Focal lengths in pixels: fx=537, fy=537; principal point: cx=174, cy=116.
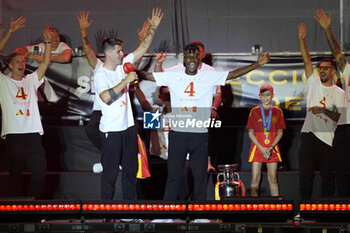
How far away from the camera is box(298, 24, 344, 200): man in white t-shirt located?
627cm

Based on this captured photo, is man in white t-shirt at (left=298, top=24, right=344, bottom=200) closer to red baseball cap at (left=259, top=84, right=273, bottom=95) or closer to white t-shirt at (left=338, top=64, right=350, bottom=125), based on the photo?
white t-shirt at (left=338, top=64, right=350, bottom=125)

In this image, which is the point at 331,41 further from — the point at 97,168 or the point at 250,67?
the point at 97,168

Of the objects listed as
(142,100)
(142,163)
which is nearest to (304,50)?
(142,100)

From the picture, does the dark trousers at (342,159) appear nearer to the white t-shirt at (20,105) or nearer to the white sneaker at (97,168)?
the white sneaker at (97,168)

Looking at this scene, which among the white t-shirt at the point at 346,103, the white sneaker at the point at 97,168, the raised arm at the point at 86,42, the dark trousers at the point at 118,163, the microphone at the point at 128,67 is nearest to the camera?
the dark trousers at the point at 118,163

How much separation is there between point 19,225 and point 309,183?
10.8 feet

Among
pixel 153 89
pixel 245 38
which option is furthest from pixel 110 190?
pixel 245 38

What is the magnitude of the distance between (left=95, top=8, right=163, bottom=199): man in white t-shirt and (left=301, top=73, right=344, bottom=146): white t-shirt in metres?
2.12

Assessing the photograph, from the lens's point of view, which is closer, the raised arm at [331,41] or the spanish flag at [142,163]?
the spanish flag at [142,163]

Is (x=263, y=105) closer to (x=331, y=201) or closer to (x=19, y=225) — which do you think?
(x=331, y=201)

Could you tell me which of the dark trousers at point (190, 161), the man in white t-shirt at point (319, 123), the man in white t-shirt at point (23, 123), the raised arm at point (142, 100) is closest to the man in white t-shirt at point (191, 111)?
the dark trousers at point (190, 161)

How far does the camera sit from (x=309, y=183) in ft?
20.5

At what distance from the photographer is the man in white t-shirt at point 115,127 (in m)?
5.68

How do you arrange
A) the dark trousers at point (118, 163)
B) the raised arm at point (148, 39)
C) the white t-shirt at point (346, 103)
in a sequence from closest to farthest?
the dark trousers at point (118, 163) < the raised arm at point (148, 39) < the white t-shirt at point (346, 103)
